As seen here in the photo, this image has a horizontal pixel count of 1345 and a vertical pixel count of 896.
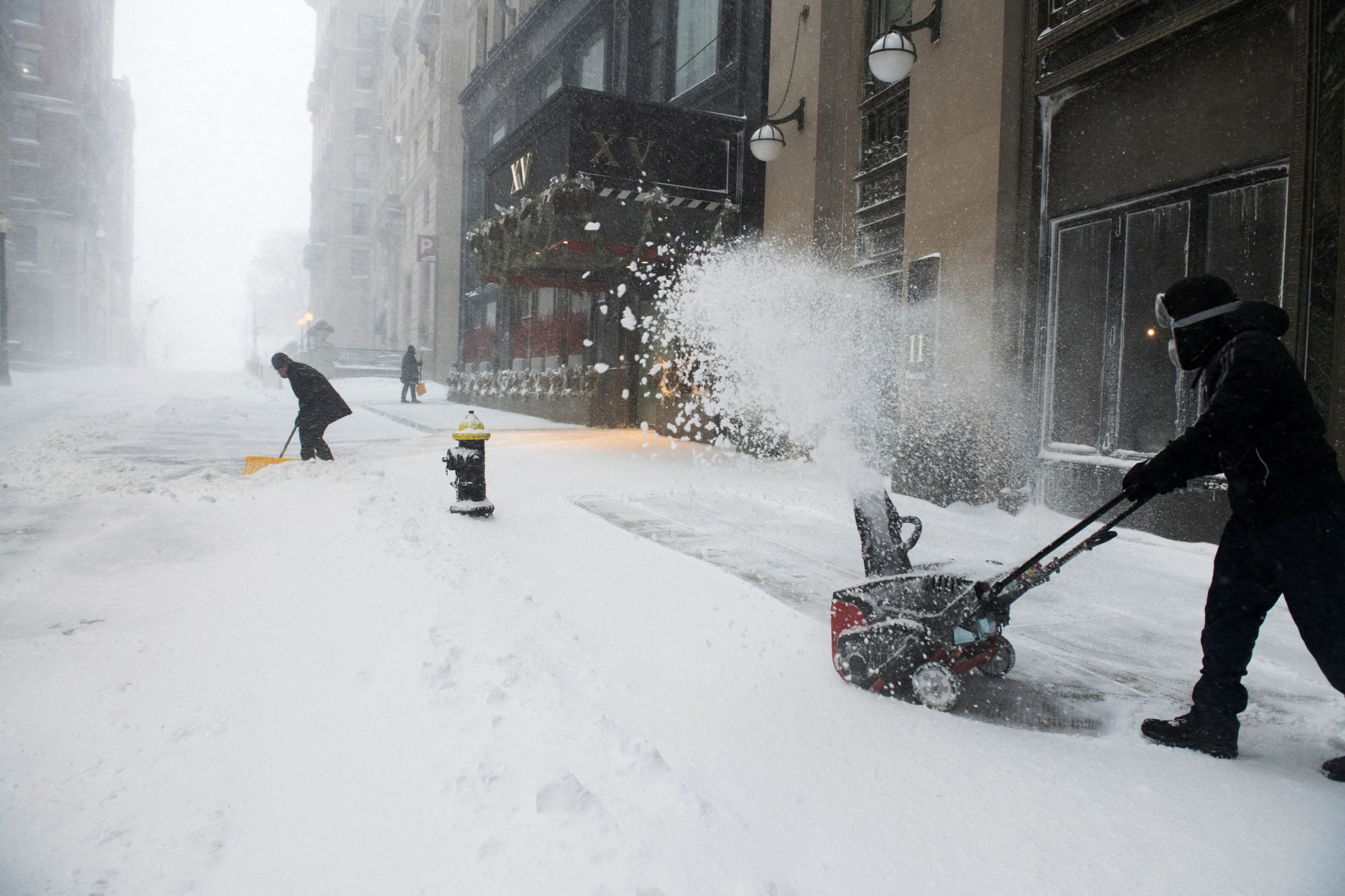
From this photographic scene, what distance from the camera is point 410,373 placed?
25.4 meters

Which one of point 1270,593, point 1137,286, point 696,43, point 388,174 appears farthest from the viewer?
point 388,174

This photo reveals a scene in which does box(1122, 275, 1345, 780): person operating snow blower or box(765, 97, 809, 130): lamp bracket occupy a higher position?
box(765, 97, 809, 130): lamp bracket

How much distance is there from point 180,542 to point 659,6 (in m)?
14.4

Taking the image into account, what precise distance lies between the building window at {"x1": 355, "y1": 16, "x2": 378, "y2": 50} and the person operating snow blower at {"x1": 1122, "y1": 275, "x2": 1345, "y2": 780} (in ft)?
213

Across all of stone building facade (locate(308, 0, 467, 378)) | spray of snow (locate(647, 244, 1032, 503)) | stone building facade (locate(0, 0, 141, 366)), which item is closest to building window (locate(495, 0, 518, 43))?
stone building facade (locate(308, 0, 467, 378))

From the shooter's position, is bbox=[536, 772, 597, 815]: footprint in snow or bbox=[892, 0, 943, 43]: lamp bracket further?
bbox=[892, 0, 943, 43]: lamp bracket

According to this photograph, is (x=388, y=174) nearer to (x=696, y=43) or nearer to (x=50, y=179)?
(x=50, y=179)

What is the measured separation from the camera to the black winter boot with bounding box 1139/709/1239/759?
9.66 ft

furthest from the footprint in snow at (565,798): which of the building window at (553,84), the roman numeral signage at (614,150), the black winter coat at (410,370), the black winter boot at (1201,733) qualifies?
the black winter coat at (410,370)

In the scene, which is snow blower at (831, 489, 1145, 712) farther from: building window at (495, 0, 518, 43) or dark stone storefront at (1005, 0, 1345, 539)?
building window at (495, 0, 518, 43)

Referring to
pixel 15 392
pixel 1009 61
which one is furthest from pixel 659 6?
pixel 15 392

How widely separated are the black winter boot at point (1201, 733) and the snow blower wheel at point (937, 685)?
Answer: 0.72 meters

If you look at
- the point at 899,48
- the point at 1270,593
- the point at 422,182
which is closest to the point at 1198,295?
the point at 1270,593

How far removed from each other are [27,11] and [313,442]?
204 feet
